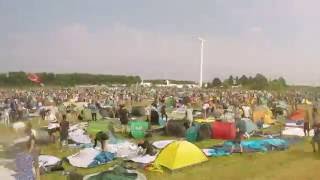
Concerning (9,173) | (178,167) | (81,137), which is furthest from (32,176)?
(81,137)

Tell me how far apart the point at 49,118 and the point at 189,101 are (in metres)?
17.4

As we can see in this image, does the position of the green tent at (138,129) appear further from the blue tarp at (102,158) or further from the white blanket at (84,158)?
the white blanket at (84,158)

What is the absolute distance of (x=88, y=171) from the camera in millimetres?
13586

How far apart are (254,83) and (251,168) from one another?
83.4 metres

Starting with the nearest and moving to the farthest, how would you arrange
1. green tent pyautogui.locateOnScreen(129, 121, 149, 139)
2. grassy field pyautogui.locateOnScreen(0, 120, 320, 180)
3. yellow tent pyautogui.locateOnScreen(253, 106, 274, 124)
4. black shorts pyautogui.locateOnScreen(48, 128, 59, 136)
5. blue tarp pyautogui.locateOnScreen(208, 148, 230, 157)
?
grassy field pyautogui.locateOnScreen(0, 120, 320, 180)
blue tarp pyautogui.locateOnScreen(208, 148, 230, 157)
black shorts pyautogui.locateOnScreen(48, 128, 59, 136)
green tent pyautogui.locateOnScreen(129, 121, 149, 139)
yellow tent pyautogui.locateOnScreen(253, 106, 274, 124)

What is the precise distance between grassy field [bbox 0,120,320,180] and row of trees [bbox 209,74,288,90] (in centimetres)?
7393

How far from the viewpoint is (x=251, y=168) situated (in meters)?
14.0

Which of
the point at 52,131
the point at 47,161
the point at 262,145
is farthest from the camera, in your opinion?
the point at 52,131

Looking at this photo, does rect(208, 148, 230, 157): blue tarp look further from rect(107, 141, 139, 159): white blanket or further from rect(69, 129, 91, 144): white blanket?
rect(69, 129, 91, 144): white blanket

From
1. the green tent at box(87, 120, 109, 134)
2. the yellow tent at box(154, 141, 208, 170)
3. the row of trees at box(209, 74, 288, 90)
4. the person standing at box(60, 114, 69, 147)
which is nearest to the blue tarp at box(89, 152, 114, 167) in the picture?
the yellow tent at box(154, 141, 208, 170)

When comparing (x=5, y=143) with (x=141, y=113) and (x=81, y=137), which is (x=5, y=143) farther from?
(x=141, y=113)

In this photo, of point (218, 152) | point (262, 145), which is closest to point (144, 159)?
point (218, 152)

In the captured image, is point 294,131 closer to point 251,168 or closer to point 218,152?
point 218,152

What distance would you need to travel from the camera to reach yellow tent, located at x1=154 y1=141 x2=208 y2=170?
13.7m
